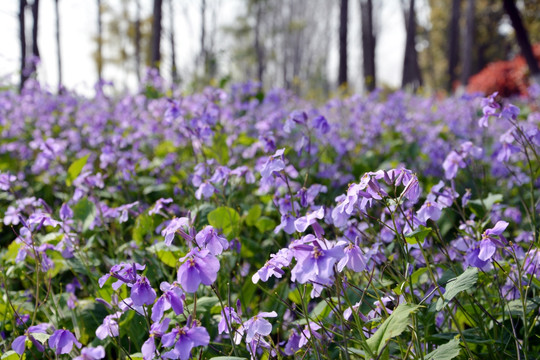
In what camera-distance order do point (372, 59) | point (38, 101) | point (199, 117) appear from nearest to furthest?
point (199, 117) → point (38, 101) → point (372, 59)

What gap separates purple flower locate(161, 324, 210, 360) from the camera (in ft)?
3.52

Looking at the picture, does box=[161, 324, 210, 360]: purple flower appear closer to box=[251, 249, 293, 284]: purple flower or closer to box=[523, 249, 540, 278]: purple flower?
box=[251, 249, 293, 284]: purple flower

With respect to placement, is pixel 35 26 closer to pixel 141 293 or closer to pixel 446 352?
pixel 141 293

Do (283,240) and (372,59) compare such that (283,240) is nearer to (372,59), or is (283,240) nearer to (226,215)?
(226,215)

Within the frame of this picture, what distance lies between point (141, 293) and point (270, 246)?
1.28 metres

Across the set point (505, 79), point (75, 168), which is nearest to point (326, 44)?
point (505, 79)

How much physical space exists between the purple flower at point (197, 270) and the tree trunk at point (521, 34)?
9.40 metres

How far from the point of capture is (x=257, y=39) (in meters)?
25.0

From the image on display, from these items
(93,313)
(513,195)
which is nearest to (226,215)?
(93,313)

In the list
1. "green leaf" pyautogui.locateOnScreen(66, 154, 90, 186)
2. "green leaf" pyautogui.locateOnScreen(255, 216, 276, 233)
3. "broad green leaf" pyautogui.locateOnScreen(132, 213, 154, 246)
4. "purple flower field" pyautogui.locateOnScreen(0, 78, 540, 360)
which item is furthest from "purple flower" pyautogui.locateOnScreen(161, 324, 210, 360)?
"green leaf" pyautogui.locateOnScreen(66, 154, 90, 186)

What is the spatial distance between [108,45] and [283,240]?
35869 mm

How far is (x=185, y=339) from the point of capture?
3.59 ft

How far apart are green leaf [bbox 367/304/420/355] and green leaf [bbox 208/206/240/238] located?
37.4 inches

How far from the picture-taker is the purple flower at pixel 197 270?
1.10 meters
